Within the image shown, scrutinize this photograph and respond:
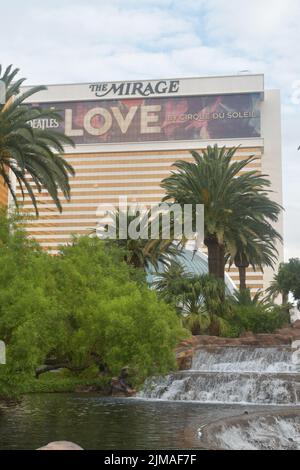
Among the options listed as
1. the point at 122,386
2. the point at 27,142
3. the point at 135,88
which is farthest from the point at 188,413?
the point at 135,88

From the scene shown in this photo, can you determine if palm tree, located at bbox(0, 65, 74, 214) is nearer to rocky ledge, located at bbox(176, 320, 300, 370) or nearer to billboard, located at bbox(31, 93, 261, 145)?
rocky ledge, located at bbox(176, 320, 300, 370)

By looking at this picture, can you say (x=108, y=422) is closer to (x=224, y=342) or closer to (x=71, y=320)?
(x=71, y=320)

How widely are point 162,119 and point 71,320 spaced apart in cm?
13668

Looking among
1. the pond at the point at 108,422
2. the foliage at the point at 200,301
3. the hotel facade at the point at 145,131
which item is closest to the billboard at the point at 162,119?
the hotel facade at the point at 145,131

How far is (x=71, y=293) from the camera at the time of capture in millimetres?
26125

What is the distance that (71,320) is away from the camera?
2569 centimetres

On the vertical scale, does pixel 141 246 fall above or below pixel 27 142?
below

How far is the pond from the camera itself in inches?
729

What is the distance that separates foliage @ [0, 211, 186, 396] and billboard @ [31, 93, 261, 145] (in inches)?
5129

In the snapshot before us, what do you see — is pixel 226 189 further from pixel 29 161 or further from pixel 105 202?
pixel 105 202

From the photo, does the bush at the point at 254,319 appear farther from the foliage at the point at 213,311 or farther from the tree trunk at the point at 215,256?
the tree trunk at the point at 215,256

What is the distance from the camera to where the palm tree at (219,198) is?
156ft

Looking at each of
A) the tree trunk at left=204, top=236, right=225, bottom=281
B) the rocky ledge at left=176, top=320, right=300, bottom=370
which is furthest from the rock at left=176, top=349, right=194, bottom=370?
the tree trunk at left=204, top=236, right=225, bottom=281
